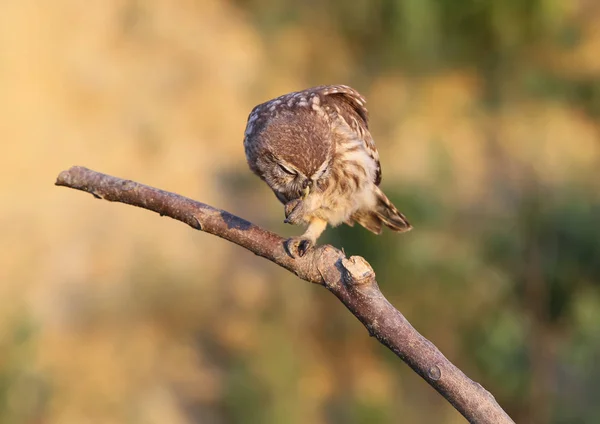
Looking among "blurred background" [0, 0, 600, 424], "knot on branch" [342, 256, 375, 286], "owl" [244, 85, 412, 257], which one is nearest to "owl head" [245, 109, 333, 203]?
"owl" [244, 85, 412, 257]

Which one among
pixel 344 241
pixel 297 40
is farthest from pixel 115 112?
pixel 344 241

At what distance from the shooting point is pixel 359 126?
3.12 metres

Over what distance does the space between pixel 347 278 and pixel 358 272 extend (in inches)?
1.4

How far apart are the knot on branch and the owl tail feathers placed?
1532 mm

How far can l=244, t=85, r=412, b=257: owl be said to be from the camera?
263 cm

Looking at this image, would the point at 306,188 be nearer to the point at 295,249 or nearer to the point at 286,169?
the point at 286,169

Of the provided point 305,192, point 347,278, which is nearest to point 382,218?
point 305,192

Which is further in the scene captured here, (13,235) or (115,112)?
(115,112)

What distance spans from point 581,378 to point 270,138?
3.97m

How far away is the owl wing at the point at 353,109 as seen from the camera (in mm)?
3016

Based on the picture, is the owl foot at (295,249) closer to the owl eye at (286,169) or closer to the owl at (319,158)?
the owl at (319,158)

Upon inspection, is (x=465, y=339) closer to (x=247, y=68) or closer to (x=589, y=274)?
(x=589, y=274)

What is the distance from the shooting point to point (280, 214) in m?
7.46

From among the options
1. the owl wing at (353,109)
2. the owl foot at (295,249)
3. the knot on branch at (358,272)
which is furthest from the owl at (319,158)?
the knot on branch at (358,272)
